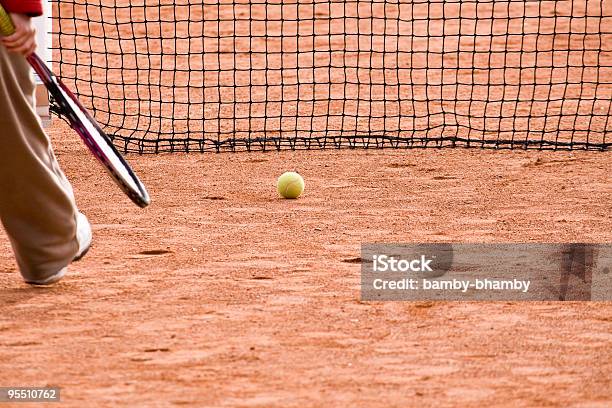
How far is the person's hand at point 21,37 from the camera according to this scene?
13.5 ft

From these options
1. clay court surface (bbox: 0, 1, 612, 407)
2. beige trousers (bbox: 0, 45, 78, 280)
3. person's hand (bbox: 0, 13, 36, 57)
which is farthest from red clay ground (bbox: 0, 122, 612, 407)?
person's hand (bbox: 0, 13, 36, 57)

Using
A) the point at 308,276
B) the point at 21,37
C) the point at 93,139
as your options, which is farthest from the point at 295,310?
the point at 21,37

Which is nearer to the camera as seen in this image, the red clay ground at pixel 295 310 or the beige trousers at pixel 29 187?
the red clay ground at pixel 295 310

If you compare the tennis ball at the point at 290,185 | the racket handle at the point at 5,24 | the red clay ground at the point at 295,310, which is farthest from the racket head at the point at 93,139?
the tennis ball at the point at 290,185

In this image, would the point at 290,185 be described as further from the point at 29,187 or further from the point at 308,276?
the point at 29,187

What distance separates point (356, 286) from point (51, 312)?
3.89 feet

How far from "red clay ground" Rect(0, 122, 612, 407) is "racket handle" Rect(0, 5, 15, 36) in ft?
3.34

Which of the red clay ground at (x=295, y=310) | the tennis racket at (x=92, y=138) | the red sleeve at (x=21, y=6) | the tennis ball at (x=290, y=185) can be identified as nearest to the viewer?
the red clay ground at (x=295, y=310)

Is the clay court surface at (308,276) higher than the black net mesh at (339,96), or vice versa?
the clay court surface at (308,276)

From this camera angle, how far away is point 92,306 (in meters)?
4.53

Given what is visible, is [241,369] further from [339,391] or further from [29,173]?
[29,173]

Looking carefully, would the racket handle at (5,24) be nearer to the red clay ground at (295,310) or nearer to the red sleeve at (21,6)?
the red sleeve at (21,6)

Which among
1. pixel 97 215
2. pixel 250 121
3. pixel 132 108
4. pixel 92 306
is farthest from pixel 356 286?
pixel 132 108

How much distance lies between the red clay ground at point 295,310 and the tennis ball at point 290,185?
0.07 meters
